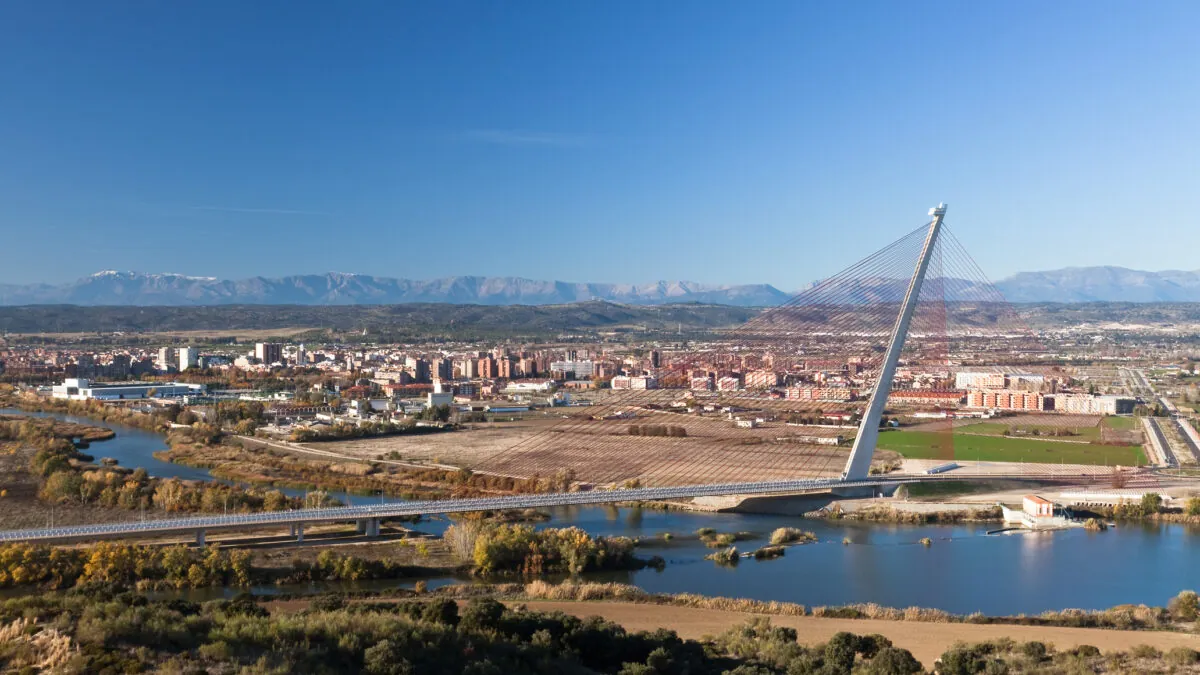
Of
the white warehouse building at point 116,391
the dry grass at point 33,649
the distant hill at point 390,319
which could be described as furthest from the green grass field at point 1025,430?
the distant hill at point 390,319

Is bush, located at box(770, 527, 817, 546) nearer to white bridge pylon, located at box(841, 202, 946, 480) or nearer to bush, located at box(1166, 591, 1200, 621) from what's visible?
white bridge pylon, located at box(841, 202, 946, 480)

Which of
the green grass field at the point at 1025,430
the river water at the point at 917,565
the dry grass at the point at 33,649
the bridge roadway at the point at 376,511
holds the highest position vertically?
the dry grass at the point at 33,649

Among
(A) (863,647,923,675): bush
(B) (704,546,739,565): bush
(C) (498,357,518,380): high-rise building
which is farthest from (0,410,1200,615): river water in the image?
(C) (498,357,518,380): high-rise building

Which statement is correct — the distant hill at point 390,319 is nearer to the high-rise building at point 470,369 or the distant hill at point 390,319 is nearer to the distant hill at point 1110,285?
the high-rise building at point 470,369

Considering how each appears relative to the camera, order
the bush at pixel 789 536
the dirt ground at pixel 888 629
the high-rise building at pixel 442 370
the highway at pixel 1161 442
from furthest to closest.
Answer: the high-rise building at pixel 442 370, the highway at pixel 1161 442, the bush at pixel 789 536, the dirt ground at pixel 888 629

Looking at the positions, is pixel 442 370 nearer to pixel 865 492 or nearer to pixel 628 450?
pixel 628 450

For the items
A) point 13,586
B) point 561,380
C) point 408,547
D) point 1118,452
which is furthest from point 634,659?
point 561,380

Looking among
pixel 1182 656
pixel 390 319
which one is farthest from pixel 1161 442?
pixel 390 319

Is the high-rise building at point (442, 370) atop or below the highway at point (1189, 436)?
atop
